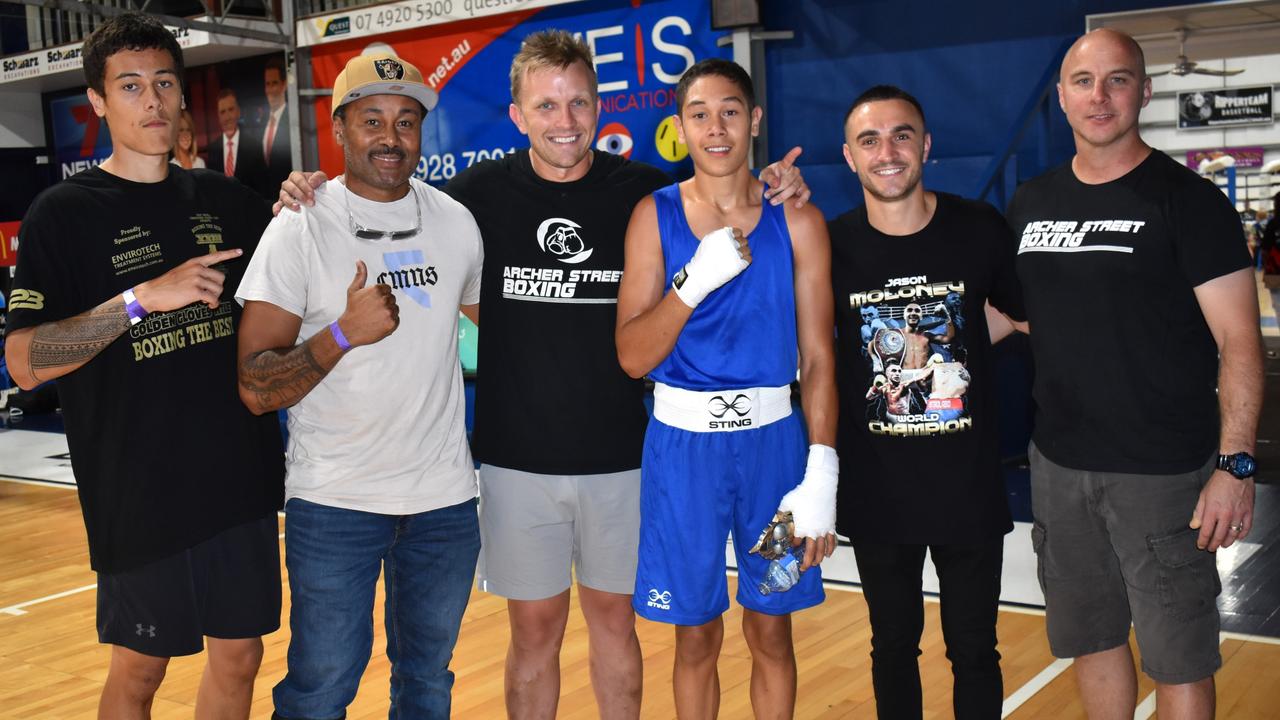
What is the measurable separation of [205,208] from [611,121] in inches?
281

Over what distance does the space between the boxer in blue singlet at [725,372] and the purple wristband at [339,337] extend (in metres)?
0.64

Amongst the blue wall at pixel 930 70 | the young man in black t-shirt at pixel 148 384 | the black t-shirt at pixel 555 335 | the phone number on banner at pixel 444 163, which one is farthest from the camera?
the phone number on banner at pixel 444 163

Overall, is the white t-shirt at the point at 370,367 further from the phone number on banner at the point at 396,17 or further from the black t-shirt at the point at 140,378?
the phone number on banner at the point at 396,17

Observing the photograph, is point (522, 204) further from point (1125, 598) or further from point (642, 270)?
point (1125, 598)

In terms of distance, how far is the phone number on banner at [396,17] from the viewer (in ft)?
33.4

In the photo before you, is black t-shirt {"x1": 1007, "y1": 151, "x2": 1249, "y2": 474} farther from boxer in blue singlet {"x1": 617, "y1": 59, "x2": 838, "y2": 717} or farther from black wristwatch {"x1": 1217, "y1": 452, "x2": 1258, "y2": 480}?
boxer in blue singlet {"x1": 617, "y1": 59, "x2": 838, "y2": 717}

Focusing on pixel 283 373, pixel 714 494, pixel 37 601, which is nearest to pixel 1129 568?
pixel 714 494

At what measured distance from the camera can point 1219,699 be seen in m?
3.81

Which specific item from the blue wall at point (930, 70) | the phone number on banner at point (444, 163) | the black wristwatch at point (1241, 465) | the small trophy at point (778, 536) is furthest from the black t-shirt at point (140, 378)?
the phone number on banner at point (444, 163)

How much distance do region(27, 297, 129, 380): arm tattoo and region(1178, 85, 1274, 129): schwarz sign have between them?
26096 millimetres

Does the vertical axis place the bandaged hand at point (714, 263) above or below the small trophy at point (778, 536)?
above

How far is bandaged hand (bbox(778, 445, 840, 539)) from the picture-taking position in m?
2.64

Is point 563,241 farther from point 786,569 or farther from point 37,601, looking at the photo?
point 37,601

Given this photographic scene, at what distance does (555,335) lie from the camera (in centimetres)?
289
